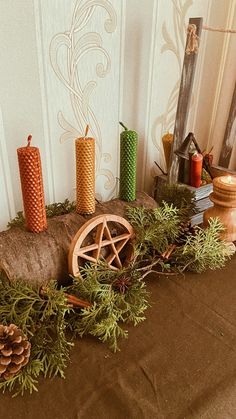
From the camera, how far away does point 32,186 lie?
61cm

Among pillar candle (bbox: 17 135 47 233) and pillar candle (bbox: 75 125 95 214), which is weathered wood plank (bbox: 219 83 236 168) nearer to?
pillar candle (bbox: 75 125 95 214)

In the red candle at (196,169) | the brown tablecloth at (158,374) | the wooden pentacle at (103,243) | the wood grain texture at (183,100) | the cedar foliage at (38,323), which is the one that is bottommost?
the brown tablecloth at (158,374)

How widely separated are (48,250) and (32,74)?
0.37 metres

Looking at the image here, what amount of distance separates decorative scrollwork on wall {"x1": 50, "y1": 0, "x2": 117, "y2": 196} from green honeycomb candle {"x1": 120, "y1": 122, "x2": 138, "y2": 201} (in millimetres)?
111

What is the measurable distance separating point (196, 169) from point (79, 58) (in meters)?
0.41

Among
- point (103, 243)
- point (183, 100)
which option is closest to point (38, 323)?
point (103, 243)

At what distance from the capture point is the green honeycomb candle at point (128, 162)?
74cm

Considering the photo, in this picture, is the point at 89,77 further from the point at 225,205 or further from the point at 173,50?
the point at 225,205

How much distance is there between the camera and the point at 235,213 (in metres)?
0.80

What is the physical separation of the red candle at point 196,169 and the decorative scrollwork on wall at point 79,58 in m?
0.27

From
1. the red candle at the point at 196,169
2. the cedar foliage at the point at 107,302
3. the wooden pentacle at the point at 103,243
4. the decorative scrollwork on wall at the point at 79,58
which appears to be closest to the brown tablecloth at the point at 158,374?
the cedar foliage at the point at 107,302

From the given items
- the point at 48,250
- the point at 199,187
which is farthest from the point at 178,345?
the point at 199,187

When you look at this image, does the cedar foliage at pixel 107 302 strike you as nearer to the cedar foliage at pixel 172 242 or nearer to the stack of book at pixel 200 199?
the cedar foliage at pixel 172 242

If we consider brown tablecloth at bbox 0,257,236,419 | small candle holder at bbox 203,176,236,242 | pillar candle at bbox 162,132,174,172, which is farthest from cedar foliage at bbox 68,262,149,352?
pillar candle at bbox 162,132,174,172
